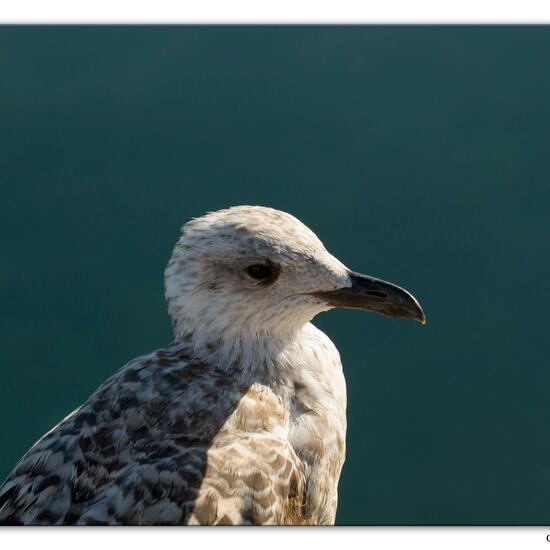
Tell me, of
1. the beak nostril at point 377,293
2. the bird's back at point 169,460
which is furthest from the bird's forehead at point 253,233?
the bird's back at point 169,460

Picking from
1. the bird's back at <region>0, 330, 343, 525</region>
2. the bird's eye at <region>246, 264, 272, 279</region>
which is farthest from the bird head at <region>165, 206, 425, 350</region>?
the bird's back at <region>0, 330, 343, 525</region>

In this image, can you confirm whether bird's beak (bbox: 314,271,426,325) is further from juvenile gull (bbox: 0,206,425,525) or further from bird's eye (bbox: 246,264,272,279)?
bird's eye (bbox: 246,264,272,279)

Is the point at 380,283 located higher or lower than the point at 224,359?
higher

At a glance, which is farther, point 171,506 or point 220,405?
point 220,405

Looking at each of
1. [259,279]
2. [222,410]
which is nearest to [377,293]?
[259,279]

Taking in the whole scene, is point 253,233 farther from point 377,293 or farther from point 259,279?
point 377,293
